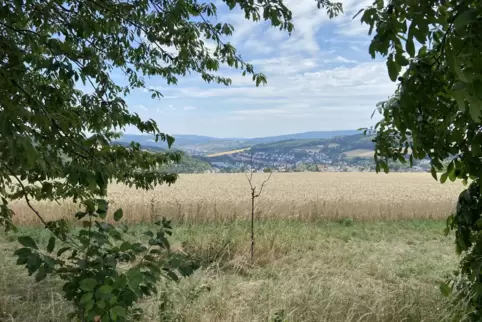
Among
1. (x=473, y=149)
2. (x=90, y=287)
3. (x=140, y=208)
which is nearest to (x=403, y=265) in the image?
(x=473, y=149)

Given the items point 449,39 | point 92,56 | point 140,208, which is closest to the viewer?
point 449,39

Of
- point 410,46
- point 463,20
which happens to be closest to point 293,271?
point 410,46

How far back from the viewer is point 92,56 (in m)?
2.45

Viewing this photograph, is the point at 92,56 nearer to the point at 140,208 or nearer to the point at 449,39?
the point at 449,39

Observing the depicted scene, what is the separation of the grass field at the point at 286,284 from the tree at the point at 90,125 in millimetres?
1182

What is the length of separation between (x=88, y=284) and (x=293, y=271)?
13.2ft

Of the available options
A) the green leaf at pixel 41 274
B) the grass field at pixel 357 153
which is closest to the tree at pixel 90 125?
the green leaf at pixel 41 274

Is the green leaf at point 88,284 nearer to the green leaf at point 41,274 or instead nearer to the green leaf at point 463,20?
the green leaf at point 41,274

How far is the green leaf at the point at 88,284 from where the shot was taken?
167 centimetres

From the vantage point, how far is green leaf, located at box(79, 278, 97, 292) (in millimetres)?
1670

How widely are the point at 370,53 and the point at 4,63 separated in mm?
1812

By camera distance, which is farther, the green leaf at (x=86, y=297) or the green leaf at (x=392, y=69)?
the green leaf at (x=86, y=297)

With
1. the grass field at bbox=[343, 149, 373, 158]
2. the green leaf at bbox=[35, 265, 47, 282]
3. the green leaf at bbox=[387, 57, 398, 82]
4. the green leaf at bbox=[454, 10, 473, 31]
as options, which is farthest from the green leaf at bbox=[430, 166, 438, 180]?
the grass field at bbox=[343, 149, 373, 158]

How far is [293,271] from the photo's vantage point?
17.5 feet
